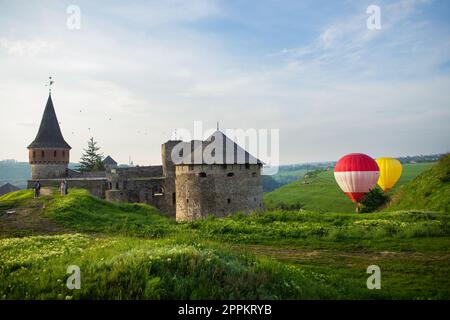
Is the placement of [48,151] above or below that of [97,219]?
above

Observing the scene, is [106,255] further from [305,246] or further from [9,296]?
[305,246]

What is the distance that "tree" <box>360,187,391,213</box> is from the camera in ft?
94.2

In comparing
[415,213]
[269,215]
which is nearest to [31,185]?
[269,215]

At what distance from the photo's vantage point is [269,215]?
17438mm

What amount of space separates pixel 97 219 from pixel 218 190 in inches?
351

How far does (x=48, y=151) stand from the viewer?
113 ft

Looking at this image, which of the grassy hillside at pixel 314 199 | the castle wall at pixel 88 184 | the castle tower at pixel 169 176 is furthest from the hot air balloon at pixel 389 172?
the castle wall at pixel 88 184

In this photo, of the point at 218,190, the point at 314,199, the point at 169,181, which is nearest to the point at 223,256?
the point at 218,190

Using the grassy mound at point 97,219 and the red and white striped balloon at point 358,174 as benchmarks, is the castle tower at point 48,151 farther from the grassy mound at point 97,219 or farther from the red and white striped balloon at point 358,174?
the red and white striped balloon at point 358,174

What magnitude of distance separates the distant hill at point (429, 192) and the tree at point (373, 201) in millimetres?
1077

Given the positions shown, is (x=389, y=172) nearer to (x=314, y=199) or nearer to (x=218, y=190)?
(x=218, y=190)

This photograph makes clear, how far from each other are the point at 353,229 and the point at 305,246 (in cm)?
283

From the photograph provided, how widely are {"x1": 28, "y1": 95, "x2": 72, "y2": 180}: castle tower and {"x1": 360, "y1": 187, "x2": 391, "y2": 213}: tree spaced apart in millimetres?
28111

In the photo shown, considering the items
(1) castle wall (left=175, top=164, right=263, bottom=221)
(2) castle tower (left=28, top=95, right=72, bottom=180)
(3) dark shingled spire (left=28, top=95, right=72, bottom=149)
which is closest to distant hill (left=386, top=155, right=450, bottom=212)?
(1) castle wall (left=175, top=164, right=263, bottom=221)
